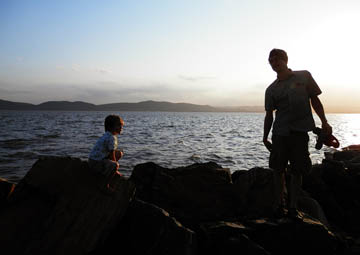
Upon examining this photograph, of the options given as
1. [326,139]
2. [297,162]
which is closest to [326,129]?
[326,139]

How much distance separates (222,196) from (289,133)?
178cm

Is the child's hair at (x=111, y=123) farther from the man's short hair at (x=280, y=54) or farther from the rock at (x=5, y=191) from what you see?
the man's short hair at (x=280, y=54)

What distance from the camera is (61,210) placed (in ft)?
11.5

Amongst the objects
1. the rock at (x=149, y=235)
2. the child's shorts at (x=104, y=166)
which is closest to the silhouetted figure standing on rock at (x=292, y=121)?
the rock at (x=149, y=235)

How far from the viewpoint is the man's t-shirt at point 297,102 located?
3.98m

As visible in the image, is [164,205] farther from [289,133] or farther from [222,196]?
[289,133]

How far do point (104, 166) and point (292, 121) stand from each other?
9.84ft

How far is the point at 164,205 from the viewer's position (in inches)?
187

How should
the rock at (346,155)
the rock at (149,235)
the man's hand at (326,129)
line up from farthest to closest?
the rock at (346,155) → the man's hand at (326,129) → the rock at (149,235)

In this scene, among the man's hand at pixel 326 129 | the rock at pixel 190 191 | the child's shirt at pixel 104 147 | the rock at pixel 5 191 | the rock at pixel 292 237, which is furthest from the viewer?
the rock at pixel 190 191

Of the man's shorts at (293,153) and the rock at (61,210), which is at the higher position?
the man's shorts at (293,153)

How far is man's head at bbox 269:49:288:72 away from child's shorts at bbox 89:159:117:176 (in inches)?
117

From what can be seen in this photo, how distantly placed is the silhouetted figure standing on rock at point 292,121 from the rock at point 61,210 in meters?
2.35

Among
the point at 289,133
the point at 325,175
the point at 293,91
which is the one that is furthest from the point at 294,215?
the point at 325,175
